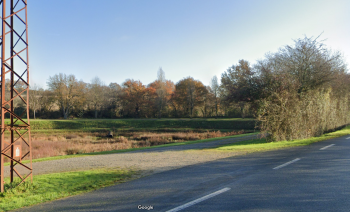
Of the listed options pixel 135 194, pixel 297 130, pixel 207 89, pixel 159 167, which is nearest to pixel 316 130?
pixel 297 130

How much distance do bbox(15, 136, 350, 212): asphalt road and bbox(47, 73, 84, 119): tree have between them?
59.3 metres

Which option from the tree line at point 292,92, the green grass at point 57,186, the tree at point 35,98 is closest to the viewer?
the green grass at point 57,186

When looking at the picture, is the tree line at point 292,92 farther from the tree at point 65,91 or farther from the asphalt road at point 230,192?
the asphalt road at point 230,192

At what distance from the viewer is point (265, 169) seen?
339 inches

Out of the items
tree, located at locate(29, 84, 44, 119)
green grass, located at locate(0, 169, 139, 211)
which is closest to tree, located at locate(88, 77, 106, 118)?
tree, located at locate(29, 84, 44, 119)

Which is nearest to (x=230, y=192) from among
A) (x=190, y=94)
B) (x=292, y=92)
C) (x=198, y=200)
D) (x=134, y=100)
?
(x=198, y=200)

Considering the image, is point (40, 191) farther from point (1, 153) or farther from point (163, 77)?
point (163, 77)

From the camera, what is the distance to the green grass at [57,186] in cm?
611

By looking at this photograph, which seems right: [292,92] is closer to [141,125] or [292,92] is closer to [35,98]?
[141,125]

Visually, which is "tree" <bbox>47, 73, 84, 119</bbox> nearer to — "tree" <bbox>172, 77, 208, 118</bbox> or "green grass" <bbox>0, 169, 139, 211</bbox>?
"tree" <bbox>172, 77, 208, 118</bbox>

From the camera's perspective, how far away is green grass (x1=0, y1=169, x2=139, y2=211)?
6105mm

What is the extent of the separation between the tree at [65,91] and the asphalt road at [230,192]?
59.3 metres

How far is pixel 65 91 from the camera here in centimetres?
6097

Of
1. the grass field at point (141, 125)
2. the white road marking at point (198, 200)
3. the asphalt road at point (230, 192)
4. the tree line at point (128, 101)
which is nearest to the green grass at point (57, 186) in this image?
the asphalt road at point (230, 192)
